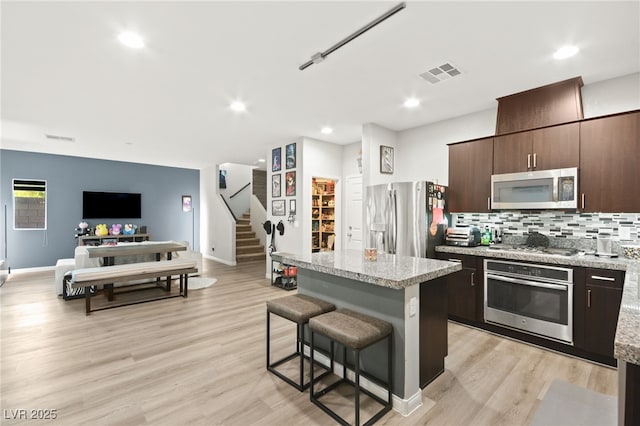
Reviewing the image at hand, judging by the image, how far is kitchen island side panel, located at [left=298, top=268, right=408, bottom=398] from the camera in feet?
6.61

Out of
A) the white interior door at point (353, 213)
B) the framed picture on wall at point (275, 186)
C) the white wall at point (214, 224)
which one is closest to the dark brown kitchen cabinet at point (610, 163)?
the white interior door at point (353, 213)

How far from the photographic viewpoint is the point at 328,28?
2293mm

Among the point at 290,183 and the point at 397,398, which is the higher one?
the point at 290,183

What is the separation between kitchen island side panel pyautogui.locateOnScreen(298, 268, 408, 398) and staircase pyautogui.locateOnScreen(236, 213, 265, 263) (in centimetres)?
601

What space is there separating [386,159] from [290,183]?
74.1 inches

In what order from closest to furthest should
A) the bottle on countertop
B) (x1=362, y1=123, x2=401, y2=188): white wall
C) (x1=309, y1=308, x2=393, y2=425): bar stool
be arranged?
(x1=309, y1=308, x2=393, y2=425): bar stool
the bottle on countertop
(x1=362, y1=123, x2=401, y2=188): white wall

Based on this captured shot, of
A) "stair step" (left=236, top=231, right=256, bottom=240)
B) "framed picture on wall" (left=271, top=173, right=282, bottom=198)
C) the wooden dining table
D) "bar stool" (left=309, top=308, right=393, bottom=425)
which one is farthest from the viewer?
"stair step" (left=236, top=231, right=256, bottom=240)

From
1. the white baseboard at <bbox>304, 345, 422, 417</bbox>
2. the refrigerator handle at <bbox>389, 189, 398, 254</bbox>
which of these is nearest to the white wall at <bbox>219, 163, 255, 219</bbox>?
the refrigerator handle at <bbox>389, 189, 398, 254</bbox>

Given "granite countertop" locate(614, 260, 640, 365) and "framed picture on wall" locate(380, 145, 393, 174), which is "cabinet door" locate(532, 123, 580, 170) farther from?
"framed picture on wall" locate(380, 145, 393, 174)

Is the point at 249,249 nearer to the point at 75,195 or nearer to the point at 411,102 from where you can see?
the point at 75,195

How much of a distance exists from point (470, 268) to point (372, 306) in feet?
6.12

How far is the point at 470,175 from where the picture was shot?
3795 mm

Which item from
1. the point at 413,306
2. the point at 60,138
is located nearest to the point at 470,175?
the point at 413,306

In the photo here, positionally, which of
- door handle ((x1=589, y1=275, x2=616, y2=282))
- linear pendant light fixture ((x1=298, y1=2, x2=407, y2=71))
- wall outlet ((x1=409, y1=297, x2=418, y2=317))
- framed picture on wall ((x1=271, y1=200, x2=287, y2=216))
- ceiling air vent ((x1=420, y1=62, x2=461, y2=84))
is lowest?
wall outlet ((x1=409, y1=297, x2=418, y2=317))
